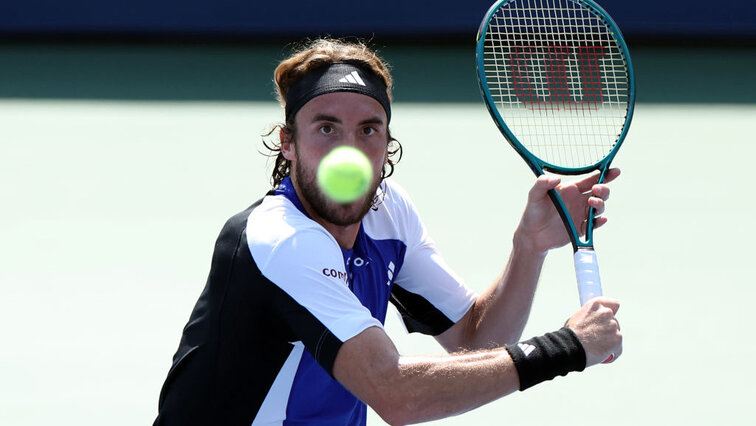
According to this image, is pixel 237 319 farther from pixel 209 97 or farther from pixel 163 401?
pixel 209 97

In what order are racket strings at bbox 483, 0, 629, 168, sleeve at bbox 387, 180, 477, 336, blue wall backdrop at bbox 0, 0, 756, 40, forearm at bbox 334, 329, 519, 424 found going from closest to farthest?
forearm at bbox 334, 329, 519, 424, sleeve at bbox 387, 180, 477, 336, racket strings at bbox 483, 0, 629, 168, blue wall backdrop at bbox 0, 0, 756, 40

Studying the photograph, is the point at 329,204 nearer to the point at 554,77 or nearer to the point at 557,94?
the point at 554,77

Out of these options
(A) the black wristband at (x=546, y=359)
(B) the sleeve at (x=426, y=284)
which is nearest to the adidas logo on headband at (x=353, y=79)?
(B) the sleeve at (x=426, y=284)

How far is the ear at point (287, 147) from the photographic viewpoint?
2.41m

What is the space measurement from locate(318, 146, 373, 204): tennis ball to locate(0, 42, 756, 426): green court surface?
1.39 meters

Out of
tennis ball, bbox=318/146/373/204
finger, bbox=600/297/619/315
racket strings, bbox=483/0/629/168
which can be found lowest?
finger, bbox=600/297/619/315

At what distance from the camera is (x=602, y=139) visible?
4.69 meters

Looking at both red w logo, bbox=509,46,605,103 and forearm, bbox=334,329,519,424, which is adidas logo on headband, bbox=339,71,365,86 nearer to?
forearm, bbox=334,329,519,424

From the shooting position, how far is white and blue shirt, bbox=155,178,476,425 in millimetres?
2076

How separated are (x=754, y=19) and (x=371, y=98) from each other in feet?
18.0

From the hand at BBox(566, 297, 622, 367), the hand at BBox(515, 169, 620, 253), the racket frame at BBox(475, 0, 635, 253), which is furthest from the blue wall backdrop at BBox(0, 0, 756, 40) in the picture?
the hand at BBox(566, 297, 622, 367)

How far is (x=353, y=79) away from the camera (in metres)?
2.33

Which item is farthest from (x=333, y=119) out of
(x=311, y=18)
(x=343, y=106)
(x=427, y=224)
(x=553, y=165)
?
(x=311, y=18)

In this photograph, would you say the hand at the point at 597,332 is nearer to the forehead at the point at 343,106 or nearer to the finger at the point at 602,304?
the finger at the point at 602,304
